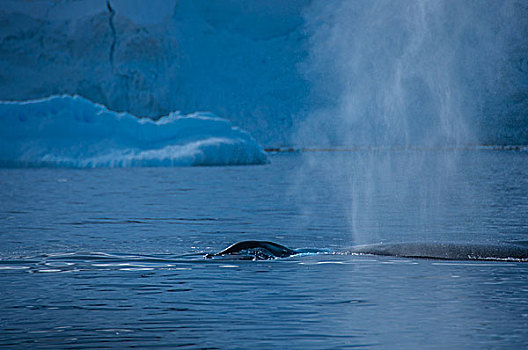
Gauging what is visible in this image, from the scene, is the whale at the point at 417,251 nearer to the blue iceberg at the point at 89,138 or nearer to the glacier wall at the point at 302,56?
the blue iceberg at the point at 89,138

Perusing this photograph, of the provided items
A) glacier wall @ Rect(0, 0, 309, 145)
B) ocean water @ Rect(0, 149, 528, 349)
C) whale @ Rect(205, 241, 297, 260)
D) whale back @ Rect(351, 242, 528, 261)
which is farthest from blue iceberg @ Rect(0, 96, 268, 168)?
whale back @ Rect(351, 242, 528, 261)

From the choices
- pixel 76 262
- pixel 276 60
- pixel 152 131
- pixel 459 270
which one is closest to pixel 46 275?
pixel 76 262

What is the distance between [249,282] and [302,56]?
39593mm

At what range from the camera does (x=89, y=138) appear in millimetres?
29797

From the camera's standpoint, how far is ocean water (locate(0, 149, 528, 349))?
16.6 ft

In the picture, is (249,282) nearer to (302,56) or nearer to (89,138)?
(89,138)

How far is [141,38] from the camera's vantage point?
4072 centimetres

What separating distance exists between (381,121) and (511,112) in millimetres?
8131

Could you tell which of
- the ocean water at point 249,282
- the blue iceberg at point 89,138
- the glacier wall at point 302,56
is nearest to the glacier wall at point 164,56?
the glacier wall at point 302,56

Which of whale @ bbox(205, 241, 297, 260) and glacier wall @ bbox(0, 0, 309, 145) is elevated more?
glacier wall @ bbox(0, 0, 309, 145)

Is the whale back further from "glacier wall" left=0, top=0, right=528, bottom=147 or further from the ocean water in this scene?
"glacier wall" left=0, top=0, right=528, bottom=147

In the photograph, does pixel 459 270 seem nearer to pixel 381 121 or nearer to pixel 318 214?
pixel 318 214

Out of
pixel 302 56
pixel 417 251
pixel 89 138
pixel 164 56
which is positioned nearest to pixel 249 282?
pixel 417 251

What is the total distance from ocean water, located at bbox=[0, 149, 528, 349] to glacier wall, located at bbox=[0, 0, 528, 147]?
2701 cm
